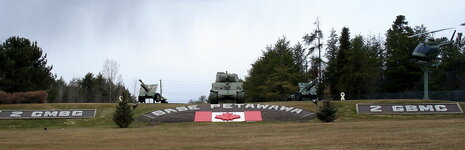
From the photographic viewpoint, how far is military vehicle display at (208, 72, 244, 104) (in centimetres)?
3966

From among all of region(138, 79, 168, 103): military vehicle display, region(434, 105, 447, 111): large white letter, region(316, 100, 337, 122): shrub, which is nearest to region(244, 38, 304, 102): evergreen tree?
region(138, 79, 168, 103): military vehicle display

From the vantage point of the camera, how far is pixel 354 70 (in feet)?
203

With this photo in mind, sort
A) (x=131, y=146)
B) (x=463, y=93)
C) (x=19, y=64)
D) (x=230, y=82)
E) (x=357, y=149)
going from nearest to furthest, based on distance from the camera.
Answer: (x=357, y=149) < (x=131, y=146) < (x=230, y=82) < (x=463, y=93) < (x=19, y=64)

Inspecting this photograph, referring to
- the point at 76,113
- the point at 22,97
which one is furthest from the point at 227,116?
the point at 22,97

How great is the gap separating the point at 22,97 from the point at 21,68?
30.5 ft

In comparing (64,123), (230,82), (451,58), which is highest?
(451,58)

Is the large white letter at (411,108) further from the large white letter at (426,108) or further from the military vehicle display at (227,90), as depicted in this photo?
the military vehicle display at (227,90)

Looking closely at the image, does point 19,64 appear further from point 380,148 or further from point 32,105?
point 380,148

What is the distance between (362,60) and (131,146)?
50619 mm

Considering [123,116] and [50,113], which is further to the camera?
[50,113]

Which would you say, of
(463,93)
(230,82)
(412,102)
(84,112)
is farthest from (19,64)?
(463,93)

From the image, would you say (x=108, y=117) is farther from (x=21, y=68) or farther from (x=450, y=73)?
(x=450, y=73)

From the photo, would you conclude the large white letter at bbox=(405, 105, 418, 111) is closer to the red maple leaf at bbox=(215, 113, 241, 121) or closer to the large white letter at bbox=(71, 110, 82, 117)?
the red maple leaf at bbox=(215, 113, 241, 121)

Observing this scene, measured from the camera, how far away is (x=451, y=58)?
212 feet
